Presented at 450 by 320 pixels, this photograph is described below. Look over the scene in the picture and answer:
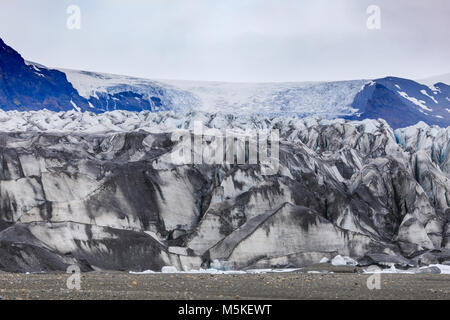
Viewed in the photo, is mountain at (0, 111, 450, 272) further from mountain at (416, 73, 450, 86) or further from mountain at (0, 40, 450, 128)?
mountain at (416, 73, 450, 86)

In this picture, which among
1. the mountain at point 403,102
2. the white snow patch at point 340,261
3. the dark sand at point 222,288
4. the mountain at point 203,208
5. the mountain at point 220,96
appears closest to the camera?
the dark sand at point 222,288

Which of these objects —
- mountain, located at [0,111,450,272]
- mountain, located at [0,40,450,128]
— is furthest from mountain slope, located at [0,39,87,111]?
mountain, located at [0,111,450,272]

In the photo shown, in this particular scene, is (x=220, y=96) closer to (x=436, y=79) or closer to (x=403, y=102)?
(x=403, y=102)

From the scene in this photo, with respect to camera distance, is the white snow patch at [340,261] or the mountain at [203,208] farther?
the mountain at [203,208]

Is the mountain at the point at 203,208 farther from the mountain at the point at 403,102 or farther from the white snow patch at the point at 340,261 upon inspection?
the mountain at the point at 403,102

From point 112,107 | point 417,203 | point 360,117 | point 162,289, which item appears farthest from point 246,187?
point 112,107

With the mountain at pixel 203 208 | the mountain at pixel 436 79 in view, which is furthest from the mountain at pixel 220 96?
the mountain at pixel 203 208

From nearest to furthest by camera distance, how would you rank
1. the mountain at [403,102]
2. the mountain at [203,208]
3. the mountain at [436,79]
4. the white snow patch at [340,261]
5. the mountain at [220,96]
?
the white snow patch at [340,261] → the mountain at [203,208] → the mountain at [220,96] → the mountain at [403,102] → the mountain at [436,79]
